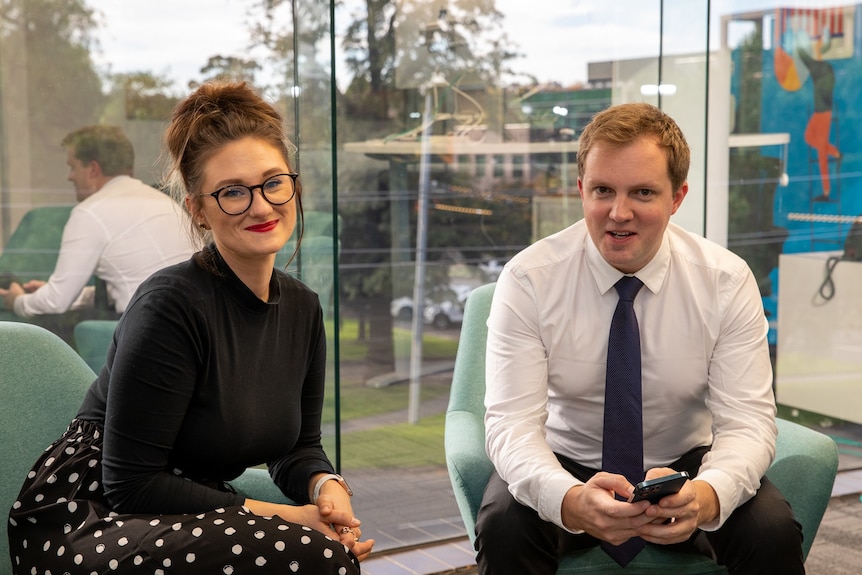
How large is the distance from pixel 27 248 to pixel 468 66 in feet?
5.08

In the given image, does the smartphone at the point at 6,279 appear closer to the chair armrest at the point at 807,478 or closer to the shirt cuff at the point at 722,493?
the shirt cuff at the point at 722,493

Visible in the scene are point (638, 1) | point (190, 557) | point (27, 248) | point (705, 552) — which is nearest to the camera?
point (190, 557)

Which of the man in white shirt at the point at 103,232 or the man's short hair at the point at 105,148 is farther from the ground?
the man's short hair at the point at 105,148

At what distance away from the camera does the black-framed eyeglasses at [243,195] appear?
191 centimetres

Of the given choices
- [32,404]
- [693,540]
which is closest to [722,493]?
[693,540]

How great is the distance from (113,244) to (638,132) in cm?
161

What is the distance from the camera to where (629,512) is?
1.89 meters

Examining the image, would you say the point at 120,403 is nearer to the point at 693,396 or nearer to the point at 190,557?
the point at 190,557

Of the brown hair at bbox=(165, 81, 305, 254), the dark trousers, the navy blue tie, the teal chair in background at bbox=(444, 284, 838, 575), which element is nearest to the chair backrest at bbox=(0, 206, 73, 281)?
the brown hair at bbox=(165, 81, 305, 254)

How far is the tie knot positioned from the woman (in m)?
0.69

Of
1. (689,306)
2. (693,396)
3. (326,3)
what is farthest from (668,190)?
(326,3)

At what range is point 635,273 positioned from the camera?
2.26m

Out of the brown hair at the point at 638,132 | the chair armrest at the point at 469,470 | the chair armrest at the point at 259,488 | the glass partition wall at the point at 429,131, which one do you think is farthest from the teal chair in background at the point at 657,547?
the glass partition wall at the point at 429,131

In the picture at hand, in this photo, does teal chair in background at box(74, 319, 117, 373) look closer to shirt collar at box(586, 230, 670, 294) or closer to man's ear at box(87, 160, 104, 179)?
man's ear at box(87, 160, 104, 179)
